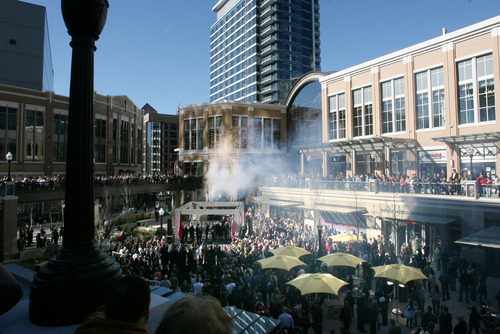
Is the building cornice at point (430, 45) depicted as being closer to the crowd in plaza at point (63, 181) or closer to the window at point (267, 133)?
the window at point (267, 133)

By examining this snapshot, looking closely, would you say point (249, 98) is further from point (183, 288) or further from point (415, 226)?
point (183, 288)

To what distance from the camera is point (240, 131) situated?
1623 inches

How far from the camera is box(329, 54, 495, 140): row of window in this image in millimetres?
19969

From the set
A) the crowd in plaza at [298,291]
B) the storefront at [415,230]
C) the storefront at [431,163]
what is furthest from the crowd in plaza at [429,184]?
the crowd in plaza at [298,291]

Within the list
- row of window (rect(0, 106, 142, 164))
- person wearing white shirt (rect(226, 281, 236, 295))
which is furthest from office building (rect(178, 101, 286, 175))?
person wearing white shirt (rect(226, 281, 236, 295))

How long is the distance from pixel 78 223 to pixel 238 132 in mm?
37830

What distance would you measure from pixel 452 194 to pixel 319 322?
41.8 ft

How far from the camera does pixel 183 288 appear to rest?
10.0m

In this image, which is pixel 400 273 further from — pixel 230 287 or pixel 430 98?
pixel 430 98

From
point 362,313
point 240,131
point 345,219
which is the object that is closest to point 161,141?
point 240,131

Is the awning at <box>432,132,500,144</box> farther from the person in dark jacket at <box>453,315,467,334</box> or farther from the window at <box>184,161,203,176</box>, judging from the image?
the window at <box>184,161,203,176</box>

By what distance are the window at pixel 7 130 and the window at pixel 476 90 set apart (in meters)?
40.7

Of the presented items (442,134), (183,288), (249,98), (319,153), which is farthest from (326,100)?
(249,98)

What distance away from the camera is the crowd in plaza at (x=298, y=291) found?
8242 millimetres
